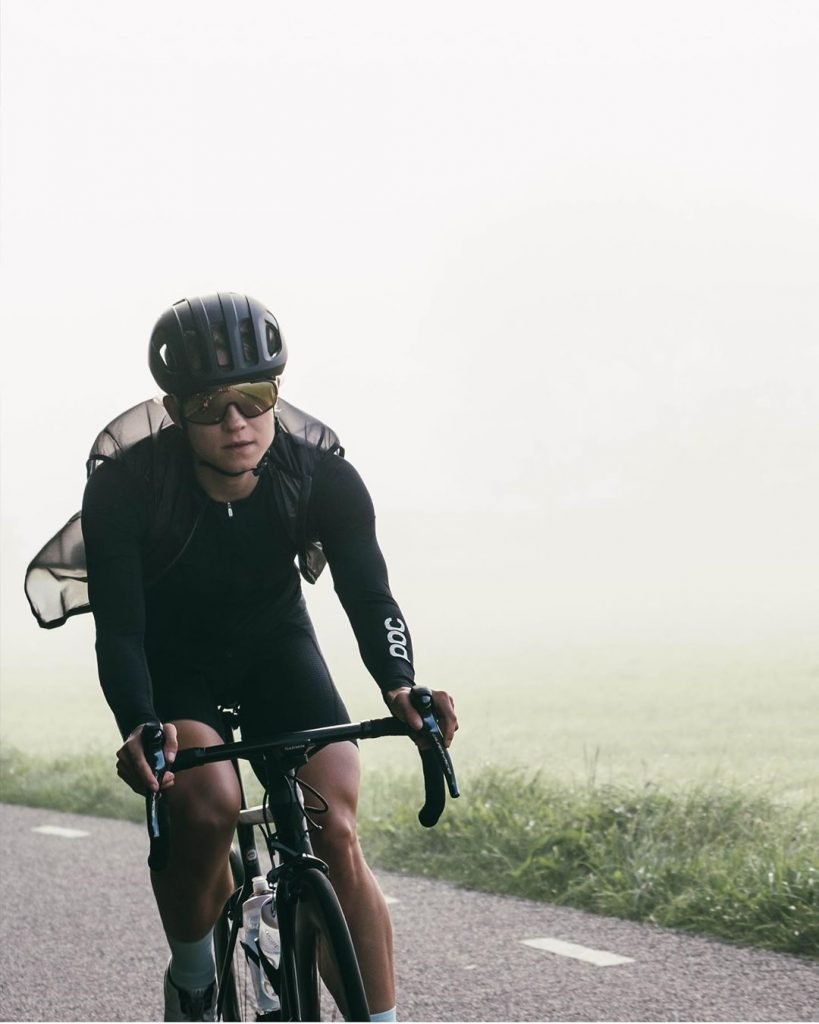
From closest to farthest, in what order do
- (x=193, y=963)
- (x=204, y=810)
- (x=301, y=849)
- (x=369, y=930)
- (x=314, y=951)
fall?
1. (x=314, y=951)
2. (x=301, y=849)
3. (x=369, y=930)
4. (x=204, y=810)
5. (x=193, y=963)

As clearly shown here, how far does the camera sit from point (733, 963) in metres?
5.64

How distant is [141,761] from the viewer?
2953 mm

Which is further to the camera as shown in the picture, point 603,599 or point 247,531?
point 603,599

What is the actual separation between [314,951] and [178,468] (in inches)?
47.2

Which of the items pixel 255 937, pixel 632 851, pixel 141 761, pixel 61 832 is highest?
pixel 141 761

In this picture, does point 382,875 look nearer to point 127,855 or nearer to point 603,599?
point 127,855

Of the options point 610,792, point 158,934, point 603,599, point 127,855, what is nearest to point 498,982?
point 158,934

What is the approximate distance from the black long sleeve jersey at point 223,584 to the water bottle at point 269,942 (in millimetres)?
498

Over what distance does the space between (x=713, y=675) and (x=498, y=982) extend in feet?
49.3

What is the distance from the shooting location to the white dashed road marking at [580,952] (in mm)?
5767

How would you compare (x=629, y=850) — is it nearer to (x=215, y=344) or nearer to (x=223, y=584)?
(x=223, y=584)

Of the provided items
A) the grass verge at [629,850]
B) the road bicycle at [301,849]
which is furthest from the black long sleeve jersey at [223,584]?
the grass verge at [629,850]

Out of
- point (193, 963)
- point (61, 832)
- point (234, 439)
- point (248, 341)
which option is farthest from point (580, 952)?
point (61, 832)

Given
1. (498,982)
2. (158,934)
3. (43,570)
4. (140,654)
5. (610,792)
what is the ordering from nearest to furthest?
(140,654), (43,570), (498,982), (158,934), (610,792)
